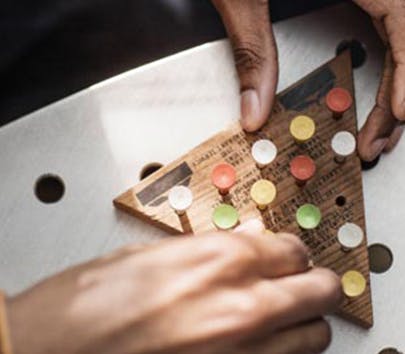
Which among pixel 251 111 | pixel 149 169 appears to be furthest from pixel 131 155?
pixel 251 111

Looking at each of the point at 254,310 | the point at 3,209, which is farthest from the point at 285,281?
the point at 3,209

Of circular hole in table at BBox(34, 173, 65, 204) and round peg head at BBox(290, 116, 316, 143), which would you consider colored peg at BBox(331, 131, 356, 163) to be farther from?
circular hole in table at BBox(34, 173, 65, 204)

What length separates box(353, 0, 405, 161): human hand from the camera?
36.2 inches

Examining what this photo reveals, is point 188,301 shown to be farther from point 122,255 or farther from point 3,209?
point 3,209

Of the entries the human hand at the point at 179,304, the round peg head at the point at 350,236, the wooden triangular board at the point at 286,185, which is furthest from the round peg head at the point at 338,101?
the human hand at the point at 179,304

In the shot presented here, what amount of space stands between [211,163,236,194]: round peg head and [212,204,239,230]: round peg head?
2 centimetres

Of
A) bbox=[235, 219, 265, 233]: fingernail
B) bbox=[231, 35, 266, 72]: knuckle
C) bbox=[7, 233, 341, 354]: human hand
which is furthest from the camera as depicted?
bbox=[231, 35, 266, 72]: knuckle

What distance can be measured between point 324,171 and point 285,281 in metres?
0.23

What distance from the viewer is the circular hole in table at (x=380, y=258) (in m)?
0.88

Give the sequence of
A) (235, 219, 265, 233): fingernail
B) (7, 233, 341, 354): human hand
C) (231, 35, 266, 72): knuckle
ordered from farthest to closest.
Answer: (231, 35, 266, 72): knuckle < (235, 219, 265, 233): fingernail < (7, 233, 341, 354): human hand

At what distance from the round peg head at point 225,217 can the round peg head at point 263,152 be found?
6 cm

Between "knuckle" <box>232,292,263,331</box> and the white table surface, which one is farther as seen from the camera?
the white table surface

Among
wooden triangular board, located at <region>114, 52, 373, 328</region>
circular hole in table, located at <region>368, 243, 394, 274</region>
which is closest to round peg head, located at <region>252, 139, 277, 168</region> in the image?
wooden triangular board, located at <region>114, 52, 373, 328</region>

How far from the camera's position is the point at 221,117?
92cm
